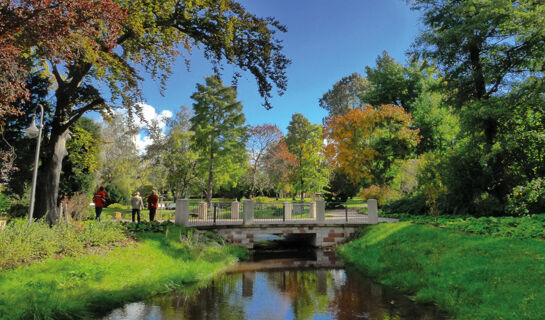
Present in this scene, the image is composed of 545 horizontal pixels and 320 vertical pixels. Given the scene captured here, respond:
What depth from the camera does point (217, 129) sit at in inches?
1208

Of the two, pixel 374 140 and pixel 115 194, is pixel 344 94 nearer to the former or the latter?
pixel 374 140

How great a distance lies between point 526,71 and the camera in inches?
687

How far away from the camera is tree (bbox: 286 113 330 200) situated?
115ft

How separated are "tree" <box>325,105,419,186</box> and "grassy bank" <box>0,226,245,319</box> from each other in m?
16.5

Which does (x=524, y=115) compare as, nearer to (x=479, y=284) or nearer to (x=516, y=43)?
(x=516, y=43)

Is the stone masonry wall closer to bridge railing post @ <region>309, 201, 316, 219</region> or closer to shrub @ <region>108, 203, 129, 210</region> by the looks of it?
bridge railing post @ <region>309, 201, 316, 219</region>

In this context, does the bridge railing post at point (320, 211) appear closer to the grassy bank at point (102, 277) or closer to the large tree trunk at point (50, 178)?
the grassy bank at point (102, 277)

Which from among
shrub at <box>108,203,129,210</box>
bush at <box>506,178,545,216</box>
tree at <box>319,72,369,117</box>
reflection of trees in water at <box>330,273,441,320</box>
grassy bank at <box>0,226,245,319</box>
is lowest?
reflection of trees in water at <box>330,273,441,320</box>

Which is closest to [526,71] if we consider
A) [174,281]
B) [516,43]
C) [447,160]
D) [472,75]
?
[516,43]

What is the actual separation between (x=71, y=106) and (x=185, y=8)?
627cm

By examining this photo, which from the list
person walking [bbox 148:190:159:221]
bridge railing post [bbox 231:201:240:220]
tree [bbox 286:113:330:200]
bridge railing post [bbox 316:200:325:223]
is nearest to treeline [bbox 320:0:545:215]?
bridge railing post [bbox 316:200:325:223]

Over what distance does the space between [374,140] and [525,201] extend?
11973 millimetres

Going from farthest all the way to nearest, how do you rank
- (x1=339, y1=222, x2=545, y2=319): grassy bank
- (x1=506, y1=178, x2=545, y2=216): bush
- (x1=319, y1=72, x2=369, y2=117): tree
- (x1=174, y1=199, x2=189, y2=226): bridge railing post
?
1. (x1=319, y1=72, x2=369, y2=117): tree
2. (x1=174, y1=199, x2=189, y2=226): bridge railing post
3. (x1=506, y1=178, x2=545, y2=216): bush
4. (x1=339, y1=222, x2=545, y2=319): grassy bank

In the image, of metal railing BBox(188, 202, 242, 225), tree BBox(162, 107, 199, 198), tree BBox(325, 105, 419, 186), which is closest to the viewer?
metal railing BBox(188, 202, 242, 225)
